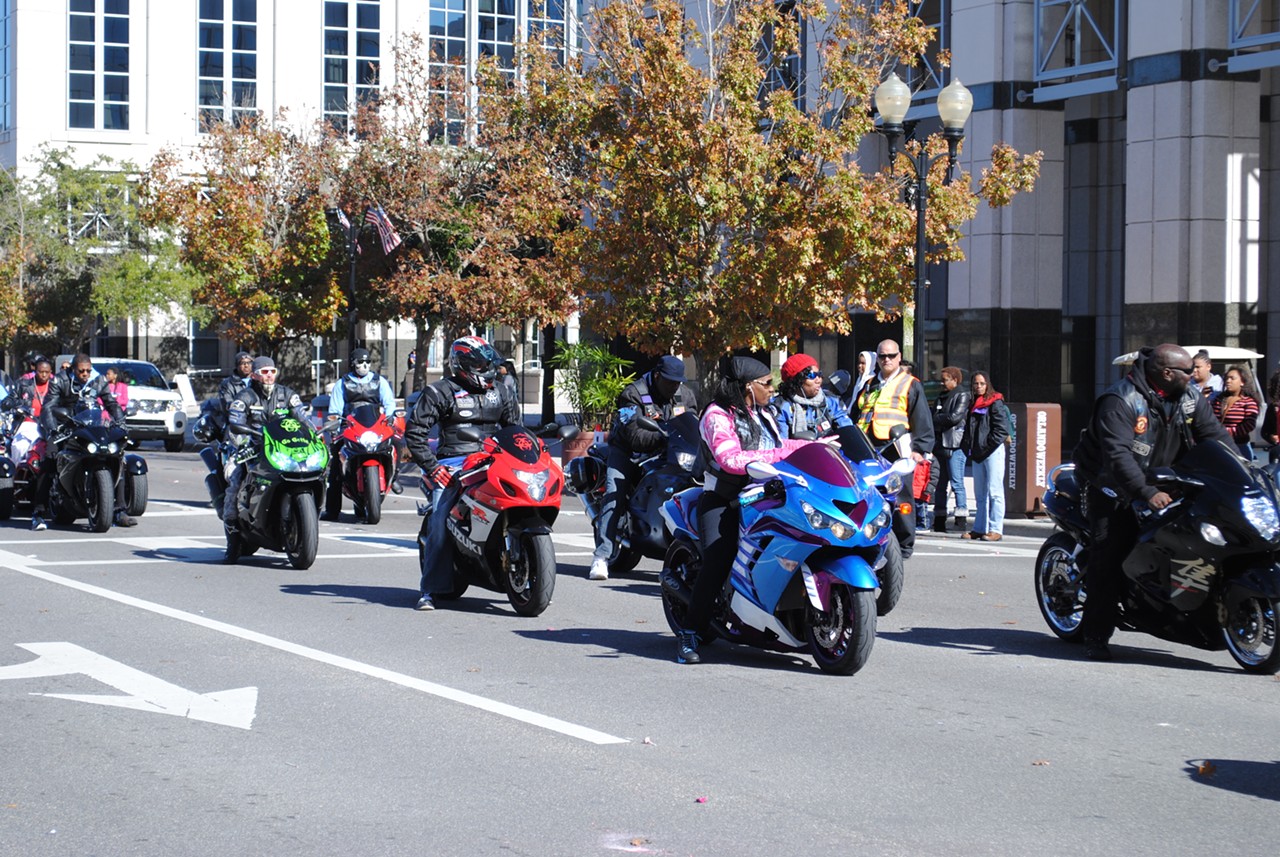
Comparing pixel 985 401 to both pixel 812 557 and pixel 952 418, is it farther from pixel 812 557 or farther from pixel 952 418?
pixel 812 557

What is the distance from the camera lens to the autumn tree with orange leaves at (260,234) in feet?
129

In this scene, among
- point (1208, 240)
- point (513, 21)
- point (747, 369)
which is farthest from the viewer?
point (513, 21)

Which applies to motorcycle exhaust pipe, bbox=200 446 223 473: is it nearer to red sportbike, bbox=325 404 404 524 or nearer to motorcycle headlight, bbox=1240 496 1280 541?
red sportbike, bbox=325 404 404 524

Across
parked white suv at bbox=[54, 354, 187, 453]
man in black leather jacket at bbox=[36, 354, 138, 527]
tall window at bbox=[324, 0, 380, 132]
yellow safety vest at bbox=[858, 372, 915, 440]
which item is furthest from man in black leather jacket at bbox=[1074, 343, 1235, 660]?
tall window at bbox=[324, 0, 380, 132]

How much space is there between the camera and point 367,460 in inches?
754

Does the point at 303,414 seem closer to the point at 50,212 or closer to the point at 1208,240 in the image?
Result: the point at 1208,240

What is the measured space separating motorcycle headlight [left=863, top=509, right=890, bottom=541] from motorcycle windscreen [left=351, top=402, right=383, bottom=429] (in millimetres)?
9361

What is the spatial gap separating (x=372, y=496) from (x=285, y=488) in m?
4.81

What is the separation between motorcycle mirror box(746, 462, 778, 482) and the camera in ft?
28.9

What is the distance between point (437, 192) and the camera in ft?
122

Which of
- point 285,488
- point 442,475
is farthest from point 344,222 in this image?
point 442,475

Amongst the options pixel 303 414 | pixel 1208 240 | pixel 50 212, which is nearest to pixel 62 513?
pixel 303 414

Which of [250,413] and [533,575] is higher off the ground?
[250,413]

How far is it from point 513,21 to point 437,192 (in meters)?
31.6
